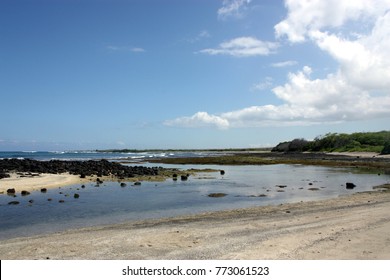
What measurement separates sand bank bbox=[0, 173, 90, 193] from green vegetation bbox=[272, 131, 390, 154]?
81901mm

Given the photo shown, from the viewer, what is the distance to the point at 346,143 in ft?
383

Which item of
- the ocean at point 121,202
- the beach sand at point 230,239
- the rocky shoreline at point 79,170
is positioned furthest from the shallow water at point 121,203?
the rocky shoreline at point 79,170

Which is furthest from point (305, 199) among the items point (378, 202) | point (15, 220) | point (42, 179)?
point (42, 179)

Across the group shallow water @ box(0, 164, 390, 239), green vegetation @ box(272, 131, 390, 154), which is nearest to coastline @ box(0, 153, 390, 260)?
shallow water @ box(0, 164, 390, 239)

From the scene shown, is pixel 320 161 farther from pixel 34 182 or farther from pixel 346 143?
pixel 34 182

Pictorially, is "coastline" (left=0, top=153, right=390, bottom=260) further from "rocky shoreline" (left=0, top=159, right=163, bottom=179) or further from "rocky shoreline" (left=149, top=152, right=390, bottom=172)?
"rocky shoreline" (left=149, top=152, right=390, bottom=172)

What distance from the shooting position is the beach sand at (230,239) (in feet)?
35.6

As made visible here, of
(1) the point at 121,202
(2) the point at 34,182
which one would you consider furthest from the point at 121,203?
(2) the point at 34,182

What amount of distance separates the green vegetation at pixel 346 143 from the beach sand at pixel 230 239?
8806 centimetres

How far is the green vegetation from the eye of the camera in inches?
4168

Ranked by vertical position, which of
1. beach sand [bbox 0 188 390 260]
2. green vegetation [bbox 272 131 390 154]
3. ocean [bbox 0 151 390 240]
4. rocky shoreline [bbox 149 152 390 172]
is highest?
green vegetation [bbox 272 131 390 154]

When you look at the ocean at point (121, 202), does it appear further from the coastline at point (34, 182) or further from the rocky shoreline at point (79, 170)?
the rocky shoreline at point (79, 170)

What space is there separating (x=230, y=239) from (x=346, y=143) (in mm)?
113806
